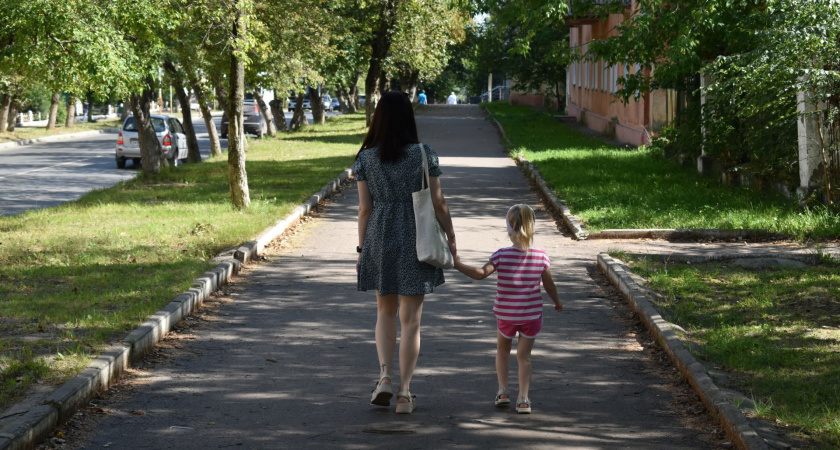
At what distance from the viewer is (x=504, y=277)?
18.3 feet

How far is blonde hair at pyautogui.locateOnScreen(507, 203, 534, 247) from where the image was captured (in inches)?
217

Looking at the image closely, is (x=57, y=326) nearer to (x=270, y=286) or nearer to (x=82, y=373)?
(x=82, y=373)

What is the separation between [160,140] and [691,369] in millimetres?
24388

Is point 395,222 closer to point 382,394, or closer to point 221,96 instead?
point 382,394

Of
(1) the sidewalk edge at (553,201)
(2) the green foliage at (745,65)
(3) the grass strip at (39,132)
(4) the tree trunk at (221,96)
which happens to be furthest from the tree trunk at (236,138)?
(3) the grass strip at (39,132)

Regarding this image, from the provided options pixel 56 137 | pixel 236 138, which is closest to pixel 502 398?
pixel 236 138

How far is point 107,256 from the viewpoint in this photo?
10.9 m

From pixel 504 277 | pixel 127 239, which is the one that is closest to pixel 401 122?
pixel 504 277

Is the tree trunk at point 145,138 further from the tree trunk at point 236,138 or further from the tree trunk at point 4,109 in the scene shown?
the tree trunk at point 4,109

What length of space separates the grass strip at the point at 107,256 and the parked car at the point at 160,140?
669cm

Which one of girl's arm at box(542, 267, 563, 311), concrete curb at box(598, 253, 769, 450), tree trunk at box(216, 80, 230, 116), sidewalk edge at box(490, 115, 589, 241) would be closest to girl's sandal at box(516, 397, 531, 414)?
girl's arm at box(542, 267, 563, 311)

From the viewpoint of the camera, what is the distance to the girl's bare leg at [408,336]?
5.65 m

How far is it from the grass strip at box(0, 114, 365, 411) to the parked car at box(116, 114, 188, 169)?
669 centimetres

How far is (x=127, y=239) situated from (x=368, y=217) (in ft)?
23.5
